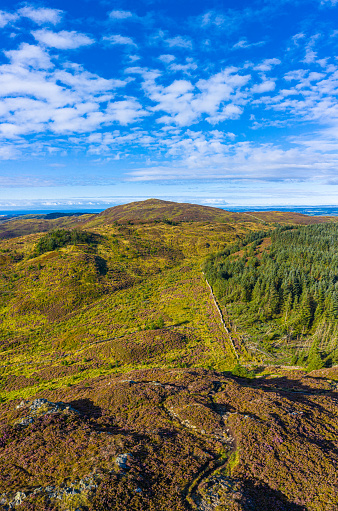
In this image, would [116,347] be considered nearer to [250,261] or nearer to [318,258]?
[250,261]

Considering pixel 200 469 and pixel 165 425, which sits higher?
pixel 200 469

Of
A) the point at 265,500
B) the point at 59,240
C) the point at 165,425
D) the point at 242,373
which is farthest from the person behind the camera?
the point at 59,240

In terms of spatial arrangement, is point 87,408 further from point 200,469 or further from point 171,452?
point 200,469

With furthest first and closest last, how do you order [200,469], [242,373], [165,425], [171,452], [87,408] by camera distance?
1. [242,373]
2. [87,408]
3. [165,425]
4. [171,452]
5. [200,469]

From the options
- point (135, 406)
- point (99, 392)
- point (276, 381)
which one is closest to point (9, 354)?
point (99, 392)

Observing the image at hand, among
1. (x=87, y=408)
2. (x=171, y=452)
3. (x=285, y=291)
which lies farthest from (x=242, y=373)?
(x=285, y=291)

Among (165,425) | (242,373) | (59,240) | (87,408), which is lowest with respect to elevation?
(242,373)

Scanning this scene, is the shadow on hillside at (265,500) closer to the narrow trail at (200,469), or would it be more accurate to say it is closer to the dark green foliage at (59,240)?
the narrow trail at (200,469)
